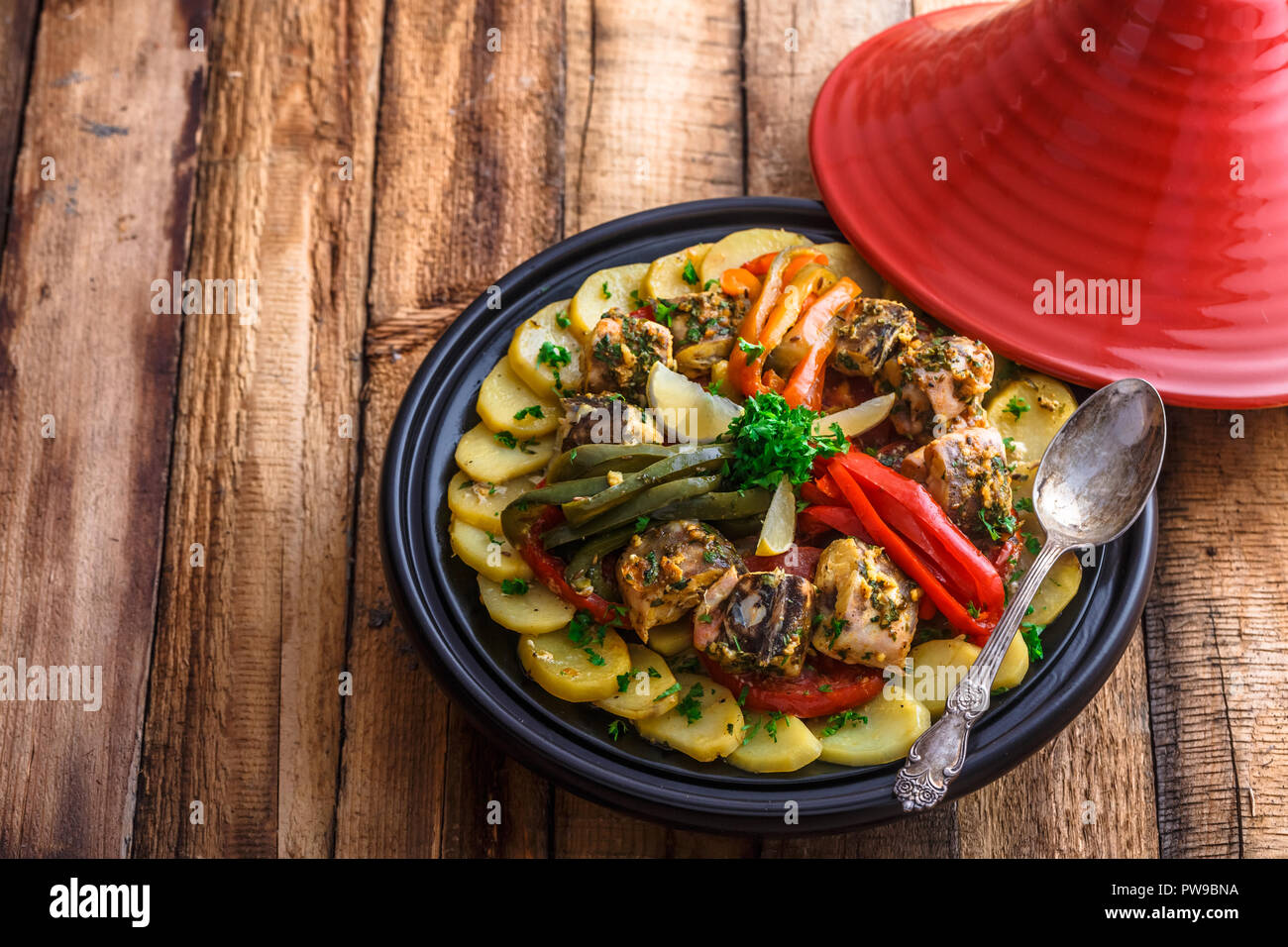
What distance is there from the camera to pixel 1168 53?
3445 mm

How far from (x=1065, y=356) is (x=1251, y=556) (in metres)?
1.06

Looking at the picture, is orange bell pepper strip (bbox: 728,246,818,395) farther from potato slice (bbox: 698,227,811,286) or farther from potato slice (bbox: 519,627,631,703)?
potato slice (bbox: 519,627,631,703)

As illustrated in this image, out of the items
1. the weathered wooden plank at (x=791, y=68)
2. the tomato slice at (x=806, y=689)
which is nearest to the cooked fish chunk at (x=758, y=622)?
the tomato slice at (x=806, y=689)

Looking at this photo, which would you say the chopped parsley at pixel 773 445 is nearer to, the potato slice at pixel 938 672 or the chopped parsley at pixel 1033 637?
the potato slice at pixel 938 672

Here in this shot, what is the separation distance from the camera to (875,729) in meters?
3.07

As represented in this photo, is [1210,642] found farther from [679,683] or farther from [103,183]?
[103,183]

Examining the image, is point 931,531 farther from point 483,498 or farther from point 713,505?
point 483,498

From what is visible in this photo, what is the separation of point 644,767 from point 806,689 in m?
0.49

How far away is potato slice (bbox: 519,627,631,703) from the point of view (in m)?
3.08

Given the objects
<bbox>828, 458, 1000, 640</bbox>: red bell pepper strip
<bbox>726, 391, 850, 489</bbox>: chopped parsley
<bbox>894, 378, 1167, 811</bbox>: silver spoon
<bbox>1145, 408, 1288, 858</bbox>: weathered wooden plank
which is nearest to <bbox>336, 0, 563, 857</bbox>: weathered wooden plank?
<bbox>726, 391, 850, 489</bbox>: chopped parsley

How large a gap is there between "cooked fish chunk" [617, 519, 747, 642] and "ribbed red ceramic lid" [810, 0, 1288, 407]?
1.17 m

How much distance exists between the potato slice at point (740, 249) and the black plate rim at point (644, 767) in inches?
31.4

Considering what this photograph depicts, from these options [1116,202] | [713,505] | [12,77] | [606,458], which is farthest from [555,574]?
[12,77]

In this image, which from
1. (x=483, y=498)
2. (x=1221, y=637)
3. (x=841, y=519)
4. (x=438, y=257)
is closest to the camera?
(x=841, y=519)
